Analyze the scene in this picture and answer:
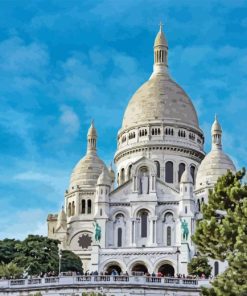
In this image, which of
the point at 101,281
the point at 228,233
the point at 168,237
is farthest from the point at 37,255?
the point at 228,233

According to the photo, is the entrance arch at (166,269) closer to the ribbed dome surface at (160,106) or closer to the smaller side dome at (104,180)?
the smaller side dome at (104,180)

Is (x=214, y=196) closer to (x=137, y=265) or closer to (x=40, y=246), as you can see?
(x=40, y=246)

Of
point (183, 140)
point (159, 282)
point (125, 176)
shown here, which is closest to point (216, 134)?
point (183, 140)

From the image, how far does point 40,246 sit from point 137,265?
712 inches

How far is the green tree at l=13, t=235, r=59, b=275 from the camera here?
91438mm

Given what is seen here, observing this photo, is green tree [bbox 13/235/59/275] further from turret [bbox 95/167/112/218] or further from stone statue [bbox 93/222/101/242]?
turret [bbox 95/167/112/218]

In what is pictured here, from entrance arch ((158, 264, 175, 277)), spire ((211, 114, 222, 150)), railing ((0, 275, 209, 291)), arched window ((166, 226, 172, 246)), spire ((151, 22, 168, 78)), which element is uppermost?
spire ((151, 22, 168, 78))

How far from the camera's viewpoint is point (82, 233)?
126 m

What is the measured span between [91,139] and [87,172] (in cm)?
675

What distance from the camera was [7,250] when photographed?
9688cm

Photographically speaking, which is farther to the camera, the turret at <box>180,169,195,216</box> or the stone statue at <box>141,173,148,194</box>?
the stone statue at <box>141,173,148,194</box>

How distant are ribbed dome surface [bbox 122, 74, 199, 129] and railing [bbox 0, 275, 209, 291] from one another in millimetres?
61206

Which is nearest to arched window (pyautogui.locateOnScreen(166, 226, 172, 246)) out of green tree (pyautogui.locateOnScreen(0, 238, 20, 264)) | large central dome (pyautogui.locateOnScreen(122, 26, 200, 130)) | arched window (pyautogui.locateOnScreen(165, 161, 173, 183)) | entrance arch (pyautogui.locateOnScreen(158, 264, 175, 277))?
entrance arch (pyautogui.locateOnScreen(158, 264, 175, 277))

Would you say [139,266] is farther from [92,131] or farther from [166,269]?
[92,131]
